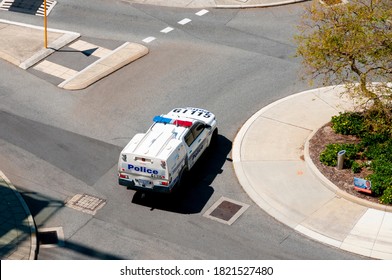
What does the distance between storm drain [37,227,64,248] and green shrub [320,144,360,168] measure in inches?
380

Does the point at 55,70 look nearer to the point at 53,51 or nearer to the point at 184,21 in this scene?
the point at 53,51

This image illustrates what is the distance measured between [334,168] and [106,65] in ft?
41.4

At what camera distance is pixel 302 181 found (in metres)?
27.5

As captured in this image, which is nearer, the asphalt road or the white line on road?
the asphalt road

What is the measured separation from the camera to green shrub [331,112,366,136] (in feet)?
95.9

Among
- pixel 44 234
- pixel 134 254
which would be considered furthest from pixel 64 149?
pixel 134 254

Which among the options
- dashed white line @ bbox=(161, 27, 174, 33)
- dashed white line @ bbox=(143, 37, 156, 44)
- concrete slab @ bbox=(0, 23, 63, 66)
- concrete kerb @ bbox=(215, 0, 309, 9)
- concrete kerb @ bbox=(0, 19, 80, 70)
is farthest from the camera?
concrete kerb @ bbox=(215, 0, 309, 9)

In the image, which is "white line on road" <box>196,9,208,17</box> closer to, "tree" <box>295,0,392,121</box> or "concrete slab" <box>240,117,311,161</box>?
"concrete slab" <box>240,117,311,161</box>

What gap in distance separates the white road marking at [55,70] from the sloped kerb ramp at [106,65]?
410 mm

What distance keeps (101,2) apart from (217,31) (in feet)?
23.5

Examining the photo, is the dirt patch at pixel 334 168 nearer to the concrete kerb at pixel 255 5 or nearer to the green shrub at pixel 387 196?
the green shrub at pixel 387 196

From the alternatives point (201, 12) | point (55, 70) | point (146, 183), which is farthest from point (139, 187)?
point (201, 12)

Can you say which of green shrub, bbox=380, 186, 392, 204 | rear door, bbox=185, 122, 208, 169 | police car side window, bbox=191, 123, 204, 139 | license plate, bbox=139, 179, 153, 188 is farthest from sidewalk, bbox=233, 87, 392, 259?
license plate, bbox=139, 179, 153, 188
